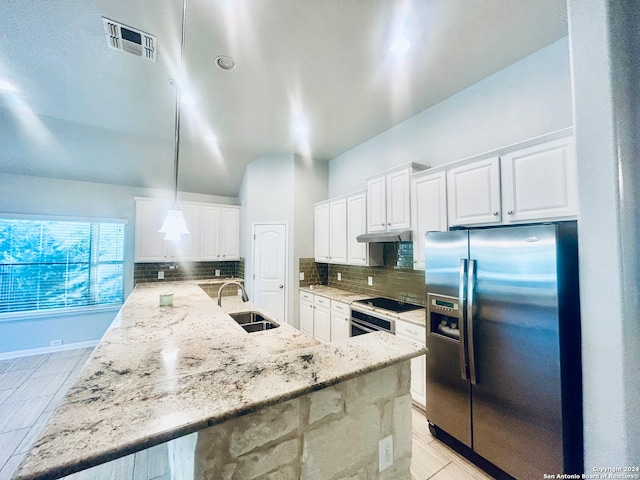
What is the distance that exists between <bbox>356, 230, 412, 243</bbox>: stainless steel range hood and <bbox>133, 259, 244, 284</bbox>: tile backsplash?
288cm

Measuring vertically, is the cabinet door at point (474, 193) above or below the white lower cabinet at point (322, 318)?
above

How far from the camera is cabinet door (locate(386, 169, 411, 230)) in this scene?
3.04m

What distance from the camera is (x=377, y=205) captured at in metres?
3.48

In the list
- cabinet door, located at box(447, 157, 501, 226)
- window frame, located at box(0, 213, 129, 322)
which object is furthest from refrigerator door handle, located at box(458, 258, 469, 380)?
window frame, located at box(0, 213, 129, 322)

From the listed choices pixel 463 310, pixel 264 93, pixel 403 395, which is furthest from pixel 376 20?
pixel 403 395

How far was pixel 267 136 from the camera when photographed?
13.2 ft

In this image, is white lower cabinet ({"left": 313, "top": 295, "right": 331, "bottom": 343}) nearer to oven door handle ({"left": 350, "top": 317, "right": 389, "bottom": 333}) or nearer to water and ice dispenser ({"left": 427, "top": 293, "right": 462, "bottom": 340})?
oven door handle ({"left": 350, "top": 317, "right": 389, "bottom": 333})

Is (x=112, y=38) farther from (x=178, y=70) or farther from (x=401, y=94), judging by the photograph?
(x=401, y=94)

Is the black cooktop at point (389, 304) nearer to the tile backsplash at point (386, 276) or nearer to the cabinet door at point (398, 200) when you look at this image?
the tile backsplash at point (386, 276)

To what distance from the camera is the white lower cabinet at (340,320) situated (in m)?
3.49

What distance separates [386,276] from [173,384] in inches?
124

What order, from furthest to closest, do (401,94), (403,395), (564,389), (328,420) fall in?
(401,94)
(564,389)
(403,395)
(328,420)

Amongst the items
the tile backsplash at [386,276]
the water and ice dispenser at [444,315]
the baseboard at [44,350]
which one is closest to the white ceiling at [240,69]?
the tile backsplash at [386,276]

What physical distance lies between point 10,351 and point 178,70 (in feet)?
15.9
